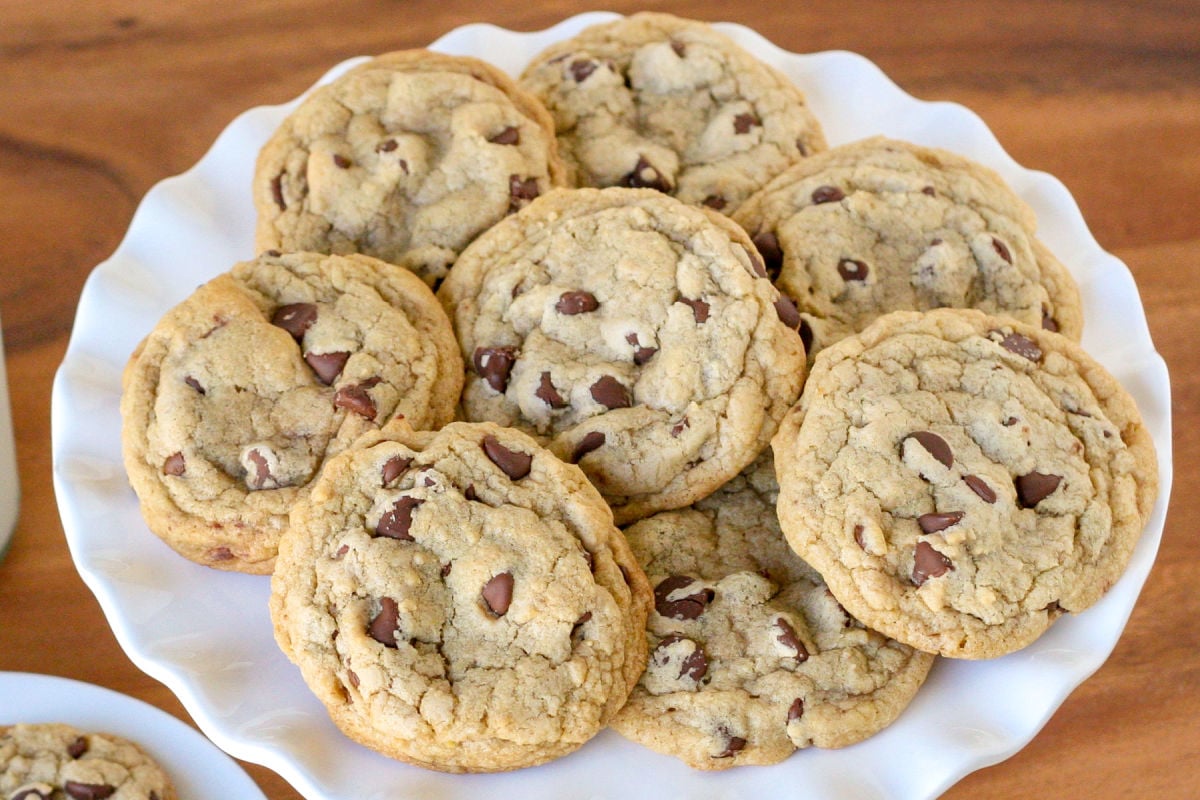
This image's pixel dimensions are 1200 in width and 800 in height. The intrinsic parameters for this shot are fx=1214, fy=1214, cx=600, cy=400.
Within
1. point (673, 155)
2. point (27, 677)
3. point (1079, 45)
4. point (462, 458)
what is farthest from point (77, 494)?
point (1079, 45)

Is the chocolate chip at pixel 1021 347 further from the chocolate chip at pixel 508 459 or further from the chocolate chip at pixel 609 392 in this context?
the chocolate chip at pixel 508 459

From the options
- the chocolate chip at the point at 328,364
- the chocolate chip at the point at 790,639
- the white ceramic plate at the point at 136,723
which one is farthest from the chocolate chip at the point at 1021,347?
the white ceramic plate at the point at 136,723

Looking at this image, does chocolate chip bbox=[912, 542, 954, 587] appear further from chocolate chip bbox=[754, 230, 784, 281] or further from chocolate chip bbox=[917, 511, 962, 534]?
chocolate chip bbox=[754, 230, 784, 281]

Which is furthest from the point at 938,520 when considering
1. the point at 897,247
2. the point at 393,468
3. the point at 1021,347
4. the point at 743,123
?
the point at 743,123

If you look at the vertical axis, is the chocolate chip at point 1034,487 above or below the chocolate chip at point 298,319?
below

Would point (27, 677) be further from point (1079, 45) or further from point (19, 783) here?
point (1079, 45)

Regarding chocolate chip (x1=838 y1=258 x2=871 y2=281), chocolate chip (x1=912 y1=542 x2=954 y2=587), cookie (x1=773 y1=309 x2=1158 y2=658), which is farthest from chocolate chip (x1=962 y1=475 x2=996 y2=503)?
chocolate chip (x1=838 y1=258 x2=871 y2=281)
